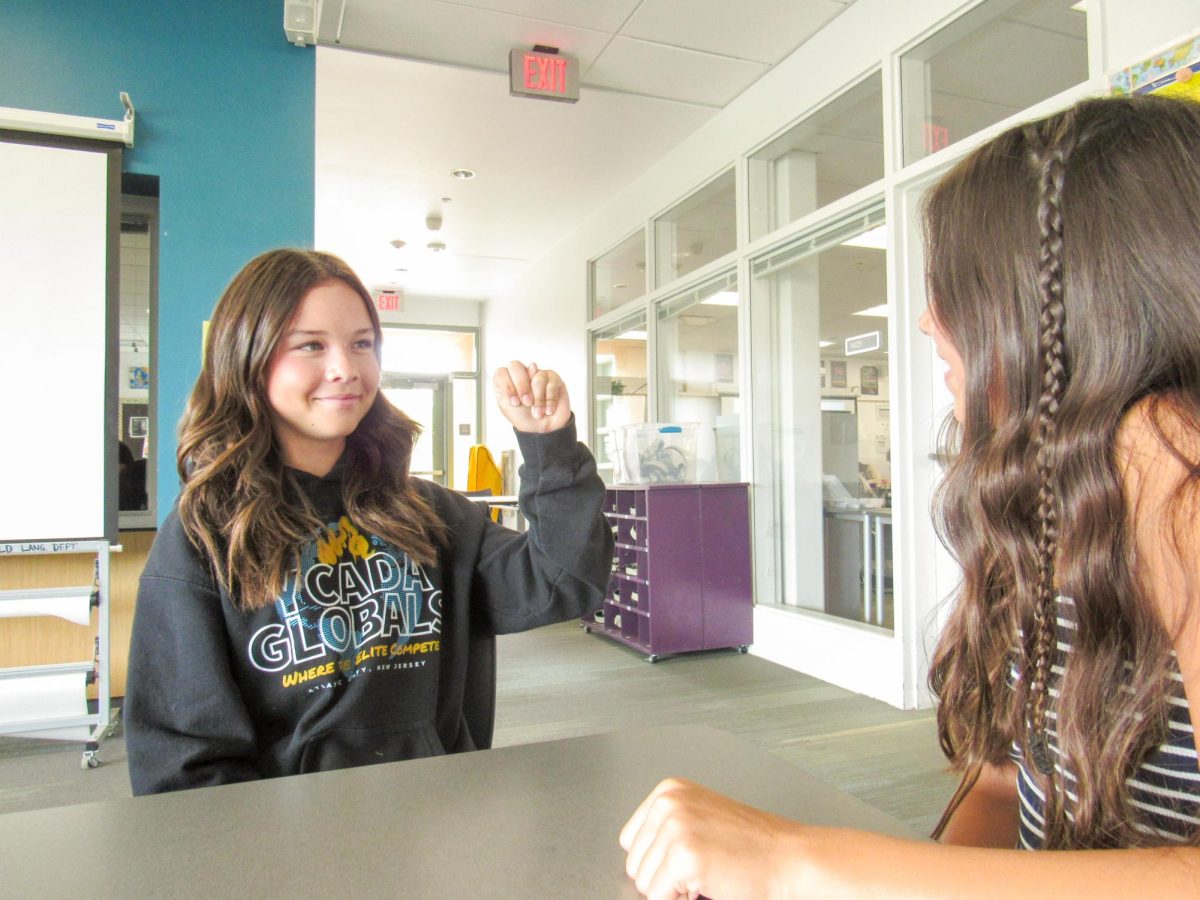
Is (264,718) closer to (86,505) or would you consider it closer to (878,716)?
(86,505)

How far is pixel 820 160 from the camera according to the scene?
3.88m

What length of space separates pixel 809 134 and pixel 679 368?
185 centimetres

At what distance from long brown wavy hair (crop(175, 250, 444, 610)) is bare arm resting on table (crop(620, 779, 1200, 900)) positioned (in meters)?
0.65

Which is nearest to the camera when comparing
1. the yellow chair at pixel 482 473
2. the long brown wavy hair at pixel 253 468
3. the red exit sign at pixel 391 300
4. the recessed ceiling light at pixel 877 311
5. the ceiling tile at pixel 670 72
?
the long brown wavy hair at pixel 253 468

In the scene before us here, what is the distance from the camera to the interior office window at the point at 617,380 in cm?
583

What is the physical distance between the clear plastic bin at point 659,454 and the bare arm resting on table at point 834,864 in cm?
419

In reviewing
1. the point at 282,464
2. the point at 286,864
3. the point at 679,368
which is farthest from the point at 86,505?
the point at 679,368

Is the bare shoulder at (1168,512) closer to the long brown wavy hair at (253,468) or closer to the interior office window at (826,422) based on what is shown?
the long brown wavy hair at (253,468)

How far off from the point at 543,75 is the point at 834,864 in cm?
387

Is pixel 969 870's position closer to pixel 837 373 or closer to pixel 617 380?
pixel 837 373

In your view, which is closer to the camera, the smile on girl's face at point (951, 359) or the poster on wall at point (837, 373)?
the smile on girl's face at point (951, 359)

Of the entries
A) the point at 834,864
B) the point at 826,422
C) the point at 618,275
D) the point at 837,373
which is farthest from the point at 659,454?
the point at 834,864

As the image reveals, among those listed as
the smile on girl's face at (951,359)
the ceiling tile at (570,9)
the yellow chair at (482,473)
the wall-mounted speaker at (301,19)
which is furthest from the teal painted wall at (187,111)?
the yellow chair at (482,473)

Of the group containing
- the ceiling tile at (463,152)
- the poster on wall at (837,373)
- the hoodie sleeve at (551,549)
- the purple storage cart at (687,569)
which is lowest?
the purple storage cart at (687,569)
